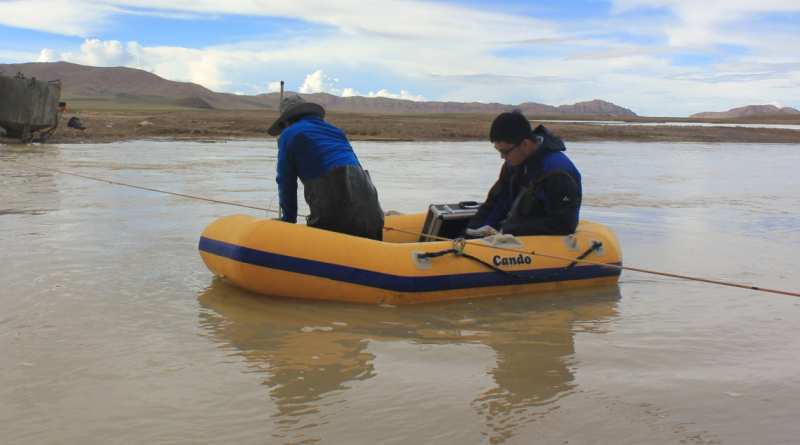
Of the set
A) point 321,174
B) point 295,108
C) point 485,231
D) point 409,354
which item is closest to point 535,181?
point 485,231

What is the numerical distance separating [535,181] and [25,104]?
18212mm

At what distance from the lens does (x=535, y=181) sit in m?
5.85

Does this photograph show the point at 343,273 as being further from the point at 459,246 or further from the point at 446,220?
the point at 446,220

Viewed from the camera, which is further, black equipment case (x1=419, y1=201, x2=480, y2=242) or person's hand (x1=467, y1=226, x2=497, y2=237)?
black equipment case (x1=419, y1=201, x2=480, y2=242)

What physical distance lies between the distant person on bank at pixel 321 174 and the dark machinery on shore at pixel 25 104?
17.0 m

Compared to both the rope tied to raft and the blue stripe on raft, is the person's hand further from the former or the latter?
the blue stripe on raft

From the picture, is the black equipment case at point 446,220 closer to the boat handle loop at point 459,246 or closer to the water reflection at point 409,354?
the boat handle loop at point 459,246

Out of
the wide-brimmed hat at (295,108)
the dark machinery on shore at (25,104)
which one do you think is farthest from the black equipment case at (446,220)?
the dark machinery on shore at (25,104)

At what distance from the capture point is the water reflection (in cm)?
332

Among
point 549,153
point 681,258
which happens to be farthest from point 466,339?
point 681,258

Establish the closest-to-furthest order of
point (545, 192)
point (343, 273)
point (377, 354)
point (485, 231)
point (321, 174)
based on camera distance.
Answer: point (377, 354)
point (343, 273)
point (321, 174)
point (545, 192)
point (485, 231)

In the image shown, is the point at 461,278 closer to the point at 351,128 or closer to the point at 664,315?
the point at 664,315

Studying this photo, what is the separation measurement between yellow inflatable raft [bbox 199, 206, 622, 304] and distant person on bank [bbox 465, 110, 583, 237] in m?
0.23

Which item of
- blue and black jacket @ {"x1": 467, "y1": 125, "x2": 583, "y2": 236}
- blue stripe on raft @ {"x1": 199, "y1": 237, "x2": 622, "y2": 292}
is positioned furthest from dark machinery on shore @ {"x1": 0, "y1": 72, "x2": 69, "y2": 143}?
blue and black jacket @ {"x1": 467, "y1": 125, "x2": 583, "y2": 236}
